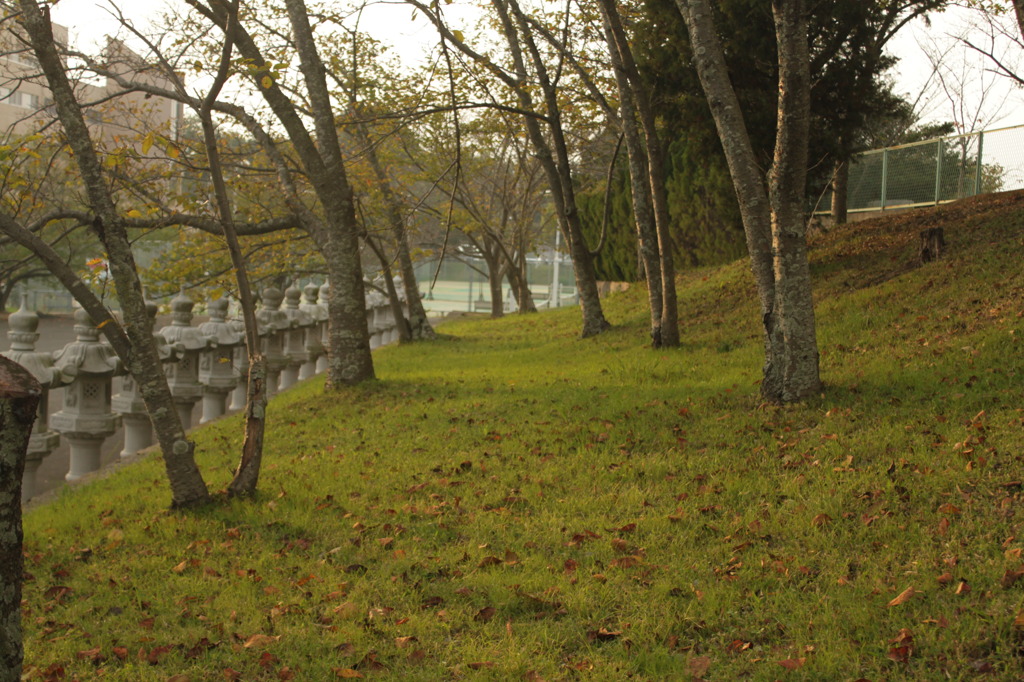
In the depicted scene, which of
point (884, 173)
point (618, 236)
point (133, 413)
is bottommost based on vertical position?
point (133, 413)

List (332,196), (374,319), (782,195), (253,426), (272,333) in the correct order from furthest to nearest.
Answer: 1. (374,319)
2. (272,333)
3. (332,196)
4. (782,195)
5. (253,426)

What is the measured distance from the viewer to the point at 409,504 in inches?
234

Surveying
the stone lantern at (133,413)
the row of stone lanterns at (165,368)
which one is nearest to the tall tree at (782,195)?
the row of stone lanterns at (165,368)

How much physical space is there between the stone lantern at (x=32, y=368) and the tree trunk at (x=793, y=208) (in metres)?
6.73

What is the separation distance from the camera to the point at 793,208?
6844 millimetres

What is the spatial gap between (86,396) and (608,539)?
6378 millimetres

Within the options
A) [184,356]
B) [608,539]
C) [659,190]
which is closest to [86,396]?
[184,356]

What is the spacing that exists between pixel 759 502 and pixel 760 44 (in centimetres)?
894

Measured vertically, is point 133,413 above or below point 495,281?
below

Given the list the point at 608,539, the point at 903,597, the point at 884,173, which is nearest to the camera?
the point at 903,597

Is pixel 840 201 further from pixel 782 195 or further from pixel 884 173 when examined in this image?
pixel 782 195

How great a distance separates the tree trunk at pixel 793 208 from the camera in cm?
668

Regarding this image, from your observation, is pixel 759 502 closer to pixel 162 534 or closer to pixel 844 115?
pixel 162 534

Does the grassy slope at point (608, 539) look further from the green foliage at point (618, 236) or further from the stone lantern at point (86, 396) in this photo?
the green foliage at point (618, 236)
